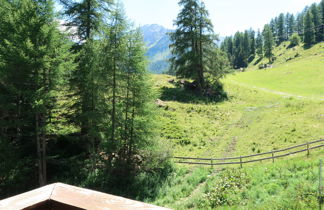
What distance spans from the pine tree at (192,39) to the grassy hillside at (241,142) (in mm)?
4410

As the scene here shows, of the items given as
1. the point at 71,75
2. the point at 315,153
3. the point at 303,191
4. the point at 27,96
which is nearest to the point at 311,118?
the point at 315,153

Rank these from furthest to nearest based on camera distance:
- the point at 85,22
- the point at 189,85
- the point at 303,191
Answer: the point at 189,85 < the point at 85,22 < the point at 303,191

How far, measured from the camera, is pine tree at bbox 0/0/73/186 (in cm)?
1360

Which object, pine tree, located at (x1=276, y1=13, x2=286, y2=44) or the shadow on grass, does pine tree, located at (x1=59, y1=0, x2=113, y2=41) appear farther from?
pine tree, located at (x1=276, y1=13, x2=286, y2=44)

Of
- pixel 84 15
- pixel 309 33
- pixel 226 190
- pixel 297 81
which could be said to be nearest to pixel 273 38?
pixel 309 33

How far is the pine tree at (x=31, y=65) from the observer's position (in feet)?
44.6

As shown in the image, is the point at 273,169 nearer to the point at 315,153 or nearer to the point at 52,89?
the point at 315,153

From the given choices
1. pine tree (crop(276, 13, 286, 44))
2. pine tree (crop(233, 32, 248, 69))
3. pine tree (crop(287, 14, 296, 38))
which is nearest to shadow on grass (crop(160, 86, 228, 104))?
pine tree (crop(233, 32, 248, 69))

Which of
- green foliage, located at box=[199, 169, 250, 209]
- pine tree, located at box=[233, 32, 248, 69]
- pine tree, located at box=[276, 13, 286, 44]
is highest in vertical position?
pine tree, located at box=[276, 13, 286, 44]

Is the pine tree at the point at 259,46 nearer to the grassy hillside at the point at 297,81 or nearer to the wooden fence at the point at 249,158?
the grassy hillside at the point at 297,81

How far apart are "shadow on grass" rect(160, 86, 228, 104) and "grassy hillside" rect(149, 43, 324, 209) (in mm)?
187

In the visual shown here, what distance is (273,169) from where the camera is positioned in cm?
1305

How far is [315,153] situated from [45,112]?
20.3 m

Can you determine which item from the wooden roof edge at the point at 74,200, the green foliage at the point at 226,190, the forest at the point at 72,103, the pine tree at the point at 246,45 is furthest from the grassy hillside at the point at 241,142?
the pine tree at the point at 246,45
